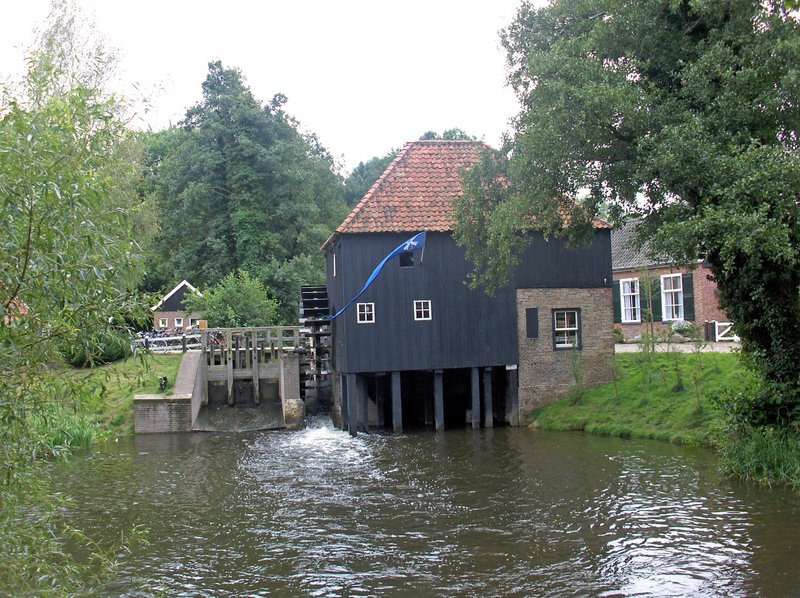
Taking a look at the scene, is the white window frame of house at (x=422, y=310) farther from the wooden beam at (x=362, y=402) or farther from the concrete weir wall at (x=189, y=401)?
the concrete weir wall at (x=189, y=401)

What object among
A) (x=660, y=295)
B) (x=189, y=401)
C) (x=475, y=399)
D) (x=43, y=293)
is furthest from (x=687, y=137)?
(x=660, y=295)

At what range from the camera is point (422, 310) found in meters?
21.1

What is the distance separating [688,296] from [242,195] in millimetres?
19498

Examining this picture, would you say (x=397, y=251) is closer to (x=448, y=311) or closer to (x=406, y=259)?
(x=406, y=259)

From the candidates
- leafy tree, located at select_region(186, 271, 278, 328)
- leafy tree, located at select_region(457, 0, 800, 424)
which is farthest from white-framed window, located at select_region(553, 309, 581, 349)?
leafy tree, located at select_region(186, 271, 278, 328)

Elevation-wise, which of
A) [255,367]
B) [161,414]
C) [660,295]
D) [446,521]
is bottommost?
[446,521]

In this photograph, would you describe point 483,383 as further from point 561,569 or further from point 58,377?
point 58,377

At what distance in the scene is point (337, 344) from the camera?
23.0 meters

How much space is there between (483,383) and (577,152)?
33.3 feet

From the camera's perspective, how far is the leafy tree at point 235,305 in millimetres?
30875

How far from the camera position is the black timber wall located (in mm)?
20938

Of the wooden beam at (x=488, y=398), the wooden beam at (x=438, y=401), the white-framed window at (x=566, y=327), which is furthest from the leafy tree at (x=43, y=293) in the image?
the white-framed window at (x=566, y=327)

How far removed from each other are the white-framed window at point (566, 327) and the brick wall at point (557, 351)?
12 cm

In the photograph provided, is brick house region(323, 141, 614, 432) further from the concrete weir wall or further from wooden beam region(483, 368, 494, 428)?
the concrete weir wall
